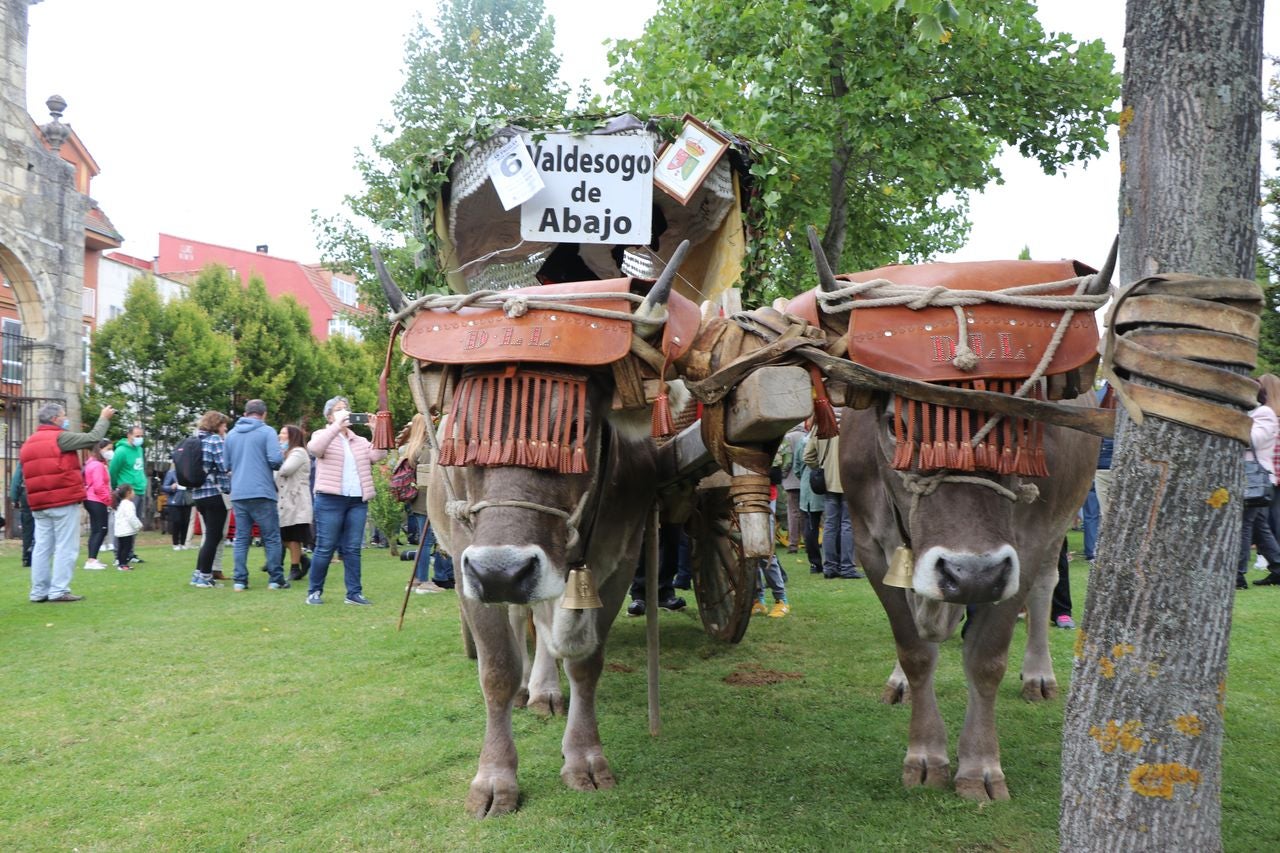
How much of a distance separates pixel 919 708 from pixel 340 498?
20.7 feet

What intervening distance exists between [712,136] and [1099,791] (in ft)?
13.5

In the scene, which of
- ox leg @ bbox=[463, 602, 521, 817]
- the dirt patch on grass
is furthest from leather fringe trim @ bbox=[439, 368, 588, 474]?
the dirt patch on grass

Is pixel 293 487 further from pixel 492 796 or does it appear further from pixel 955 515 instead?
pixel 955 515

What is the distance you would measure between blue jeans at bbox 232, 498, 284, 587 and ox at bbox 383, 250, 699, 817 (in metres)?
6.71

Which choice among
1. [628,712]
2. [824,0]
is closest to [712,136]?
[628,712]

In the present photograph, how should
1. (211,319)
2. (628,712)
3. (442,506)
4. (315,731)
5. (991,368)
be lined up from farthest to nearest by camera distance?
(211,319), (628,712), (315,731), (442,506), (991,368)

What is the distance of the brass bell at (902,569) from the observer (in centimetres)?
351

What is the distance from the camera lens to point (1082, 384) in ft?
11.7

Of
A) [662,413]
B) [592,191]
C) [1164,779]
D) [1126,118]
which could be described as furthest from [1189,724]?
[592,191]

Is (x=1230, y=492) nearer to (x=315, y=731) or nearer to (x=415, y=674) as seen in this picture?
(x=315, y=731)

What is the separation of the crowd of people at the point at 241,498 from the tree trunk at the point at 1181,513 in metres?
5.76

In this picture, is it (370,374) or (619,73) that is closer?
(619,73)

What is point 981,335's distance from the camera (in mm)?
Answer: 3443

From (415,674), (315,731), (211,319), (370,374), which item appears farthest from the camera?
(370,374)
